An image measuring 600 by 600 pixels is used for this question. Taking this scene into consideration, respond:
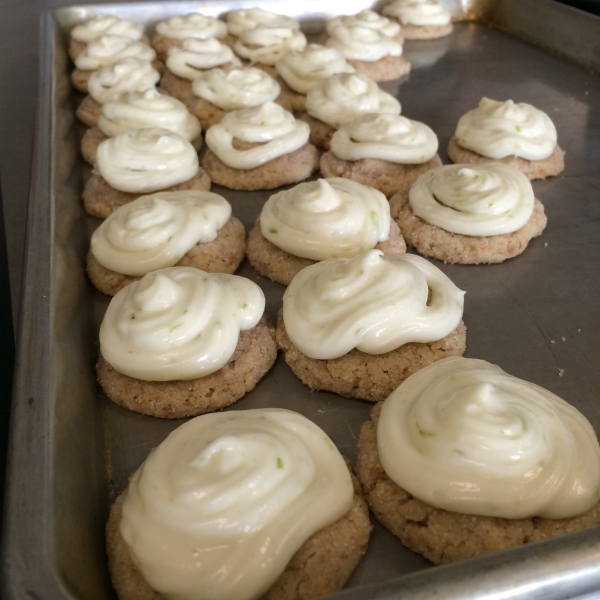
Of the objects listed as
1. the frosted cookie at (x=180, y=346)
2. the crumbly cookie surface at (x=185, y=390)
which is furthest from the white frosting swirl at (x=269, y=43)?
the crumbly cookie surface at (x=185, y=390)

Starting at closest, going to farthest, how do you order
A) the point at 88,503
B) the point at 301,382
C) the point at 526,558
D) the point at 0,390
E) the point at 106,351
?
the point at 526,558
the point at 88,503
the point at 106,351
the point at 301,382
the point at 0,390

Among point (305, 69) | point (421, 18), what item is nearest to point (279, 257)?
point (305, 69)

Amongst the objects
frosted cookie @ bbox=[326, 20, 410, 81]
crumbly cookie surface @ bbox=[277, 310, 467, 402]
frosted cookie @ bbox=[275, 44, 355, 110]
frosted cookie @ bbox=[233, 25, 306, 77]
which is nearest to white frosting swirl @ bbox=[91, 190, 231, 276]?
crumbly cookie surface @ bbox=[277, 310, 467, 402]

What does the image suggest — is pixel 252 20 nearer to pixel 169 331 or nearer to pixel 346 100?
pixel 346 100

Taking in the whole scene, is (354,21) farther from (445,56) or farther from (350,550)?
(350,550)

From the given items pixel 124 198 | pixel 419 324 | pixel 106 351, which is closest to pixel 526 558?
pixel 419 324
